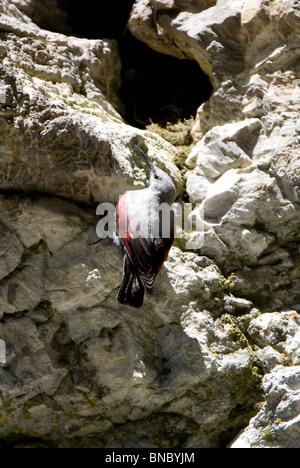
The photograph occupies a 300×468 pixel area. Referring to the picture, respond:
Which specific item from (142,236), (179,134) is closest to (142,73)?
(179,134)

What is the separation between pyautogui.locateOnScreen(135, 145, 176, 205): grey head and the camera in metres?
3.59

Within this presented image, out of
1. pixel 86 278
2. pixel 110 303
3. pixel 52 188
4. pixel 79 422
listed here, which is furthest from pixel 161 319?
pixel 52 188

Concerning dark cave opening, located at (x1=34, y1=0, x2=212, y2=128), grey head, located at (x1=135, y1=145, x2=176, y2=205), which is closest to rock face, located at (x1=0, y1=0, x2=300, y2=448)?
grey head, located at (x1=135, y1=145, x2=176, y2=205)

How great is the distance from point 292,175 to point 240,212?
478 millimetres

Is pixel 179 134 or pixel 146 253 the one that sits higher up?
pixel 179 134

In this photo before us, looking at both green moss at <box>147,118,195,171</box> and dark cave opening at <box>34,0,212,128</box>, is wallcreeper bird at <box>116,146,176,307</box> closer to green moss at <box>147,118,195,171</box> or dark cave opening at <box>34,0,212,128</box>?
green moss at <box>147,118,195,171</box>

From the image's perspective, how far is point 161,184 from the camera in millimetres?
3609

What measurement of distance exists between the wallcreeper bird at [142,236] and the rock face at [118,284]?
0.29 m

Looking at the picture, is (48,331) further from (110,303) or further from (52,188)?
(52,188)

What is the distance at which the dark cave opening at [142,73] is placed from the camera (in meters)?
4.92

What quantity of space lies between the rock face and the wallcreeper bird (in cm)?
29

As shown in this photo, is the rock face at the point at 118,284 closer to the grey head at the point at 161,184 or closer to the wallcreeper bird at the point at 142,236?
the grey head at the point at 161,184

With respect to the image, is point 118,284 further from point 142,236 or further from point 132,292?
point 142,236

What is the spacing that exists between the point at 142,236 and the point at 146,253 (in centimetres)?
12
